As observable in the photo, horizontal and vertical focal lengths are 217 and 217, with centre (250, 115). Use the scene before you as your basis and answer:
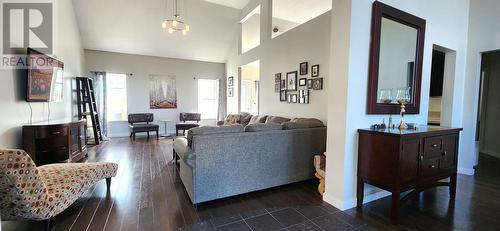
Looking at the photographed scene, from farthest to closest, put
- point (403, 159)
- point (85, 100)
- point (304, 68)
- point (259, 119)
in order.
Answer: point (85, 100), point (259, 119), point (304, 68), point (403, 159)

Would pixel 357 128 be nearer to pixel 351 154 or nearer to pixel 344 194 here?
pixel 351 154

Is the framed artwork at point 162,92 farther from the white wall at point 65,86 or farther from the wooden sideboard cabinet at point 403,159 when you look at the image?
the wooden sideboard cabinet at point 403,159

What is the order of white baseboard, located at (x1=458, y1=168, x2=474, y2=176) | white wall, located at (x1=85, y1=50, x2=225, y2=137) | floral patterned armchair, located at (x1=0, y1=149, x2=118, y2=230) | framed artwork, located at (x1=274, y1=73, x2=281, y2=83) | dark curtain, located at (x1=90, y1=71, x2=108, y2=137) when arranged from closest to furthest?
1. floral patterned armchair, located at (x1=0, y1=149, x2=118, y2=230)
2. white baseboard, located at (x1=458, y1=168, x2=474, y2=176)
3. framed artwork, located at (x1=274, y1=73, x2=281, y2=83)
4. dark curtain, located at (x1=90, y1=71, x2=108, y2=137)
5. white wall, located at (x1=85, y1=50, x2=225, y2=137)

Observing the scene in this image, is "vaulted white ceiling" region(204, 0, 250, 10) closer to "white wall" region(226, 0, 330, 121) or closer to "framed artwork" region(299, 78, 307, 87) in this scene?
"white wall" region(226, 0, 330, 121)

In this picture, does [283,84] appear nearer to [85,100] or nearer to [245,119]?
[245,119]

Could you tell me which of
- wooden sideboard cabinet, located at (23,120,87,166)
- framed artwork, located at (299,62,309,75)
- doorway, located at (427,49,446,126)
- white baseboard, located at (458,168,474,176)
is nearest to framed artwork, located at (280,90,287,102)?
framed artwork, located at (299,62,309,75)

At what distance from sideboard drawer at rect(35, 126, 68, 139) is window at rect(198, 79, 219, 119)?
4.96 m

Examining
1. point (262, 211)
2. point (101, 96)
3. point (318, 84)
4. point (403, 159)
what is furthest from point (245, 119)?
point (101, 96)

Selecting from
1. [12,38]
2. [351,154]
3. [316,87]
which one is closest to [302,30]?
[316,87]

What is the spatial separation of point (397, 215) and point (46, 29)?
611 centimetres

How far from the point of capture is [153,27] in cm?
635

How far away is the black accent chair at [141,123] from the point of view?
646 cm

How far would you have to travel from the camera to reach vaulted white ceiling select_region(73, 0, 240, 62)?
5.65 meters

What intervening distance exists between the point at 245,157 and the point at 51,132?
3.08 meters
